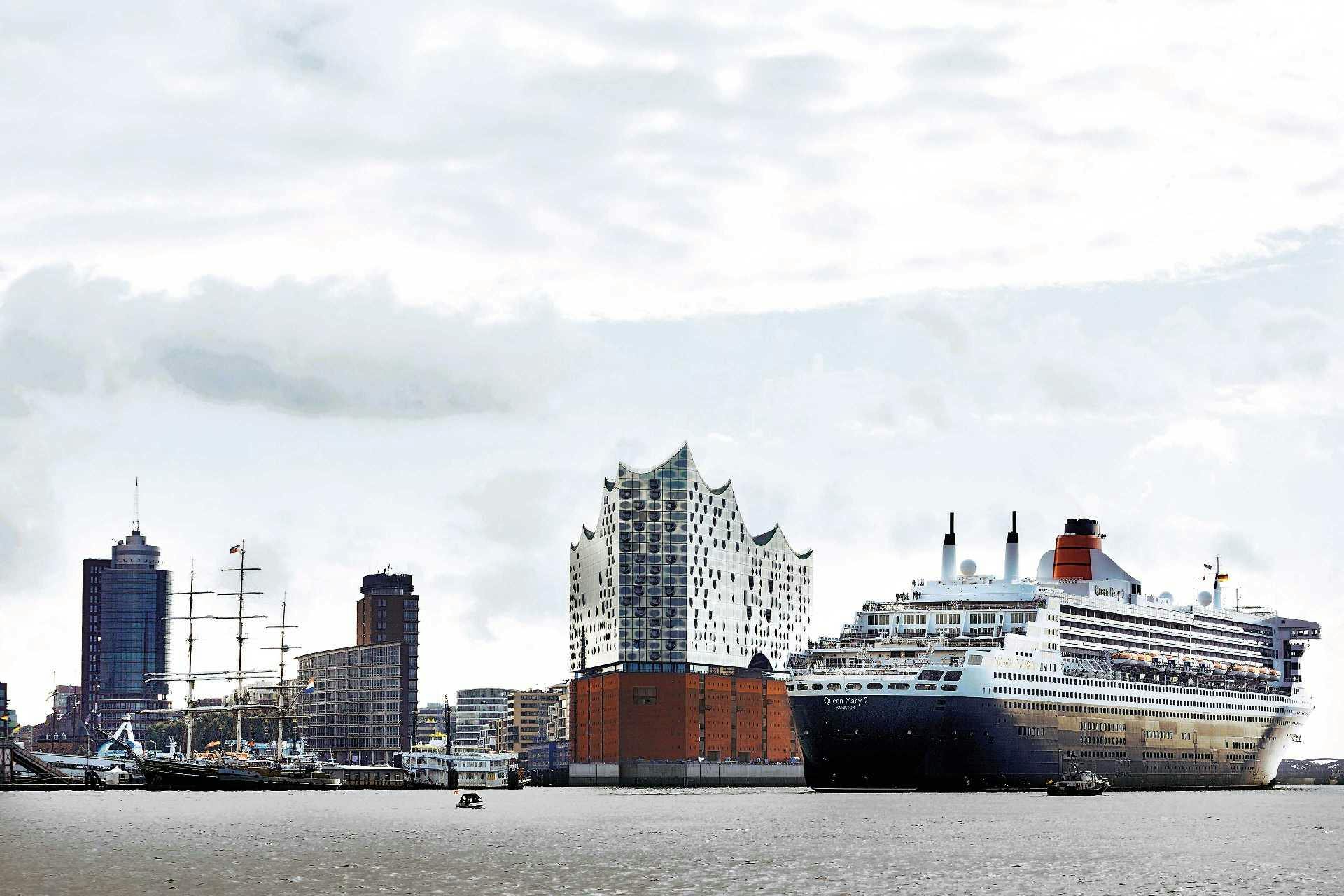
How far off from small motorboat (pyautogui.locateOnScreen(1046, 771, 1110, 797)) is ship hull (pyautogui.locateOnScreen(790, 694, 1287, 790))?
774mm

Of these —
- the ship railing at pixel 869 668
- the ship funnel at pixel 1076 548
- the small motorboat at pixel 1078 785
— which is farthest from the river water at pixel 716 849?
the ship funnel at pixel 1076 548

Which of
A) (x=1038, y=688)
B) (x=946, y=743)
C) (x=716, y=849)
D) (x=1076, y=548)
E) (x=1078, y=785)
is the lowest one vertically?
(x=716, y=849)

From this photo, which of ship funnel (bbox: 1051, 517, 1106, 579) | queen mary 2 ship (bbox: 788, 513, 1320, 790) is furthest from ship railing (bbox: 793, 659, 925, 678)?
ship funnel (bbox: 1051, 517, 1106, 579)

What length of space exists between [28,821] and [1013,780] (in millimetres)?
74424

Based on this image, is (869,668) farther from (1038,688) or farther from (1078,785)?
(1078,785)

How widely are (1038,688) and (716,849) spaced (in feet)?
219

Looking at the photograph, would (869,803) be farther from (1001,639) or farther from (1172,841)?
(1172,841)

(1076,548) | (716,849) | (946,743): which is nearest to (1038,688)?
(946,743)

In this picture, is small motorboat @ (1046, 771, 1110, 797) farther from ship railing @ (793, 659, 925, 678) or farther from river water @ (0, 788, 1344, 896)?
ship railing @ (793, 659, 925, 678)

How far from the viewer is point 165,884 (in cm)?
7981

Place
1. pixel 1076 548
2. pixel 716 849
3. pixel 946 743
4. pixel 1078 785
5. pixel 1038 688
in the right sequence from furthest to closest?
1. pixel 1076 548
2. pixel 1038 688
3. pixel 1078 785
4. pixel 946 743
5. pixel 716 849

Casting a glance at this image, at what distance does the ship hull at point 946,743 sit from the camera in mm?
153750

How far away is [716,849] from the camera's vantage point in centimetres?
10006

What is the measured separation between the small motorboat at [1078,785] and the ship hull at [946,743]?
77 centimetres
